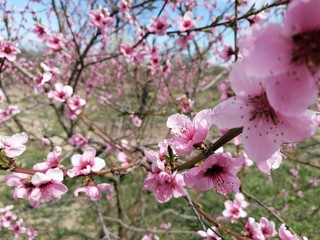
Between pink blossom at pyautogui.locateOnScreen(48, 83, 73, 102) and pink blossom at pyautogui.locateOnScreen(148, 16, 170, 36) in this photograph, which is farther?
pink blossom at pyautogui.locateOnScreen(148, 16, 170, 36)

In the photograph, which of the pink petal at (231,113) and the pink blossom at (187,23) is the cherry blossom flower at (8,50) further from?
the pink petal at (231,113)

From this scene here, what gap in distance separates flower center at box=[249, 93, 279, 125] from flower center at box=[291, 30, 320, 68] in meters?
0.20

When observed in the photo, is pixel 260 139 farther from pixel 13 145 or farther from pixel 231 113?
pixel 13 145

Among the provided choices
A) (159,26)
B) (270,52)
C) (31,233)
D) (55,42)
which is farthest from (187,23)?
(31,233)

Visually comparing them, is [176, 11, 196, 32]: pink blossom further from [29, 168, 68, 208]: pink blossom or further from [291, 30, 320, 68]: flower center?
[291, 30, 320, 68]: flower center

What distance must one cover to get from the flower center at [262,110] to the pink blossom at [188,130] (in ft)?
0.62

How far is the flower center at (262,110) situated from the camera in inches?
32.0

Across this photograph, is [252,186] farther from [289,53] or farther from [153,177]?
[289,53]

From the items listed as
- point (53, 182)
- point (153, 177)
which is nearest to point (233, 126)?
point (153, 177)

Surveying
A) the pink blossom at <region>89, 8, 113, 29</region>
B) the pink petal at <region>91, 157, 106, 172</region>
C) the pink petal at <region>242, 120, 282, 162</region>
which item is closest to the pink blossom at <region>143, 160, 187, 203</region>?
the pink petal at <region>91, 157, 106, 172</region>

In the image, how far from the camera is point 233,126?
83 cm

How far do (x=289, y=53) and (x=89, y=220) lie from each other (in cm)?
612

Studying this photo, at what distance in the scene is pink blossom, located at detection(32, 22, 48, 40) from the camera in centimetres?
339

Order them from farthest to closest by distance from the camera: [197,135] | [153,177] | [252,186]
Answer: [252,186], [153,177], [197,135]
